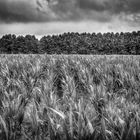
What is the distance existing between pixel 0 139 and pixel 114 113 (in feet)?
3.70

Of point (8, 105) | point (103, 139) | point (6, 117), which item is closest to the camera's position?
point (103, 139)

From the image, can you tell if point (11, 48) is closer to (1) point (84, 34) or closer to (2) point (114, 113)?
(1) point (84, 34)

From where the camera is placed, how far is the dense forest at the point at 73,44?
51.0 meters

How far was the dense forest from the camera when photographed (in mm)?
51031

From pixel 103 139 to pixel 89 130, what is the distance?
0.16m

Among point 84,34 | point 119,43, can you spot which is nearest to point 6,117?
point 119,43

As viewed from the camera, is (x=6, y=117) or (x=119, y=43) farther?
(x=119, y=43)

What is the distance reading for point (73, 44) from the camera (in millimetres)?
55188

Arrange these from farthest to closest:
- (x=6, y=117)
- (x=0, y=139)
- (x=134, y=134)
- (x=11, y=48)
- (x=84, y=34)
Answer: (x=84, y=34) < (x=11, y=48) < (x=6, y=117) < (x=0, y=139) < (x=134, y=134)

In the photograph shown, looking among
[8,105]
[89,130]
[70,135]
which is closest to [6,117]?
[8,105]

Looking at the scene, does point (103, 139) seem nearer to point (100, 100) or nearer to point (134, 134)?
point (134, 134)

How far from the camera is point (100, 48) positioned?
5262 centimetres

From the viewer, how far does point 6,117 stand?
206 centimetres

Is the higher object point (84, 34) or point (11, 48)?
point (84, 34)
